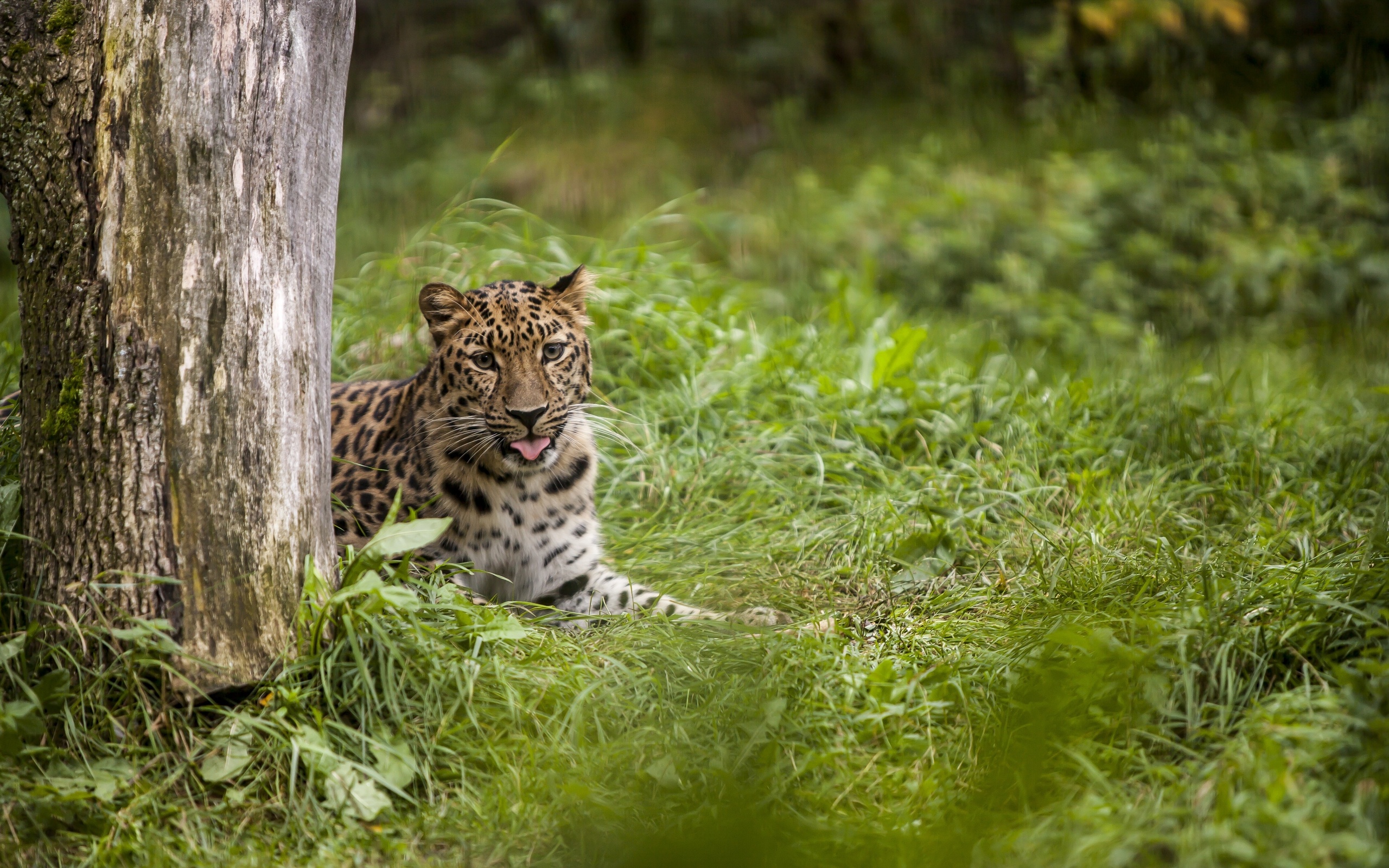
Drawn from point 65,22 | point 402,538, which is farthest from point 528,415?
point 65,22

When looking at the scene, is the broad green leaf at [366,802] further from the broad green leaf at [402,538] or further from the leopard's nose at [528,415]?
the leopard's nose at [528,415]

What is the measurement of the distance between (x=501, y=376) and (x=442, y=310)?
0.36 meters

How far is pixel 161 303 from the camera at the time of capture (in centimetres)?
304

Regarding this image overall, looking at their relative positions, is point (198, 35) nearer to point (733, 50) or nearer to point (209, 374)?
point (209, 374)

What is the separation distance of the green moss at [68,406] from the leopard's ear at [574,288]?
178 cm

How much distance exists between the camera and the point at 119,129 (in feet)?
10.0

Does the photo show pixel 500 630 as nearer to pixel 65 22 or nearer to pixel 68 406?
pixel 68 406

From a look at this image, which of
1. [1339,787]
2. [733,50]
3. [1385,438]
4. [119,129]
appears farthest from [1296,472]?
[733,50]

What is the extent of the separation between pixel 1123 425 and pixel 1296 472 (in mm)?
745

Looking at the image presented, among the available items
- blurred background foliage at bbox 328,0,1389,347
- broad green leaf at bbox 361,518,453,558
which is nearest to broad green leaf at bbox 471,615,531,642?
broad green leaf at bbox 361,518,453,558

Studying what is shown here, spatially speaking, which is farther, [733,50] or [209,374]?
[733,50]

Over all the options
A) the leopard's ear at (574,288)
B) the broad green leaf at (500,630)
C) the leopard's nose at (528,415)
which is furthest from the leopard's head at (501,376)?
the broad green leaf at (500,630)

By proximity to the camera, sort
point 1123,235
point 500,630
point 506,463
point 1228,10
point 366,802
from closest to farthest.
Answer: point 366,802
point 500,630
point 506,463
point 1123,235
point 1228,10

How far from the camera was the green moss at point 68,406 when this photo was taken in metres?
3.08
